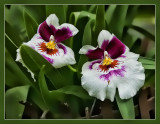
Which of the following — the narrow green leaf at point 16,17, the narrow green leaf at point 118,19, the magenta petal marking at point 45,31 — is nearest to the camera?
the magenta petal marking at point 45,31

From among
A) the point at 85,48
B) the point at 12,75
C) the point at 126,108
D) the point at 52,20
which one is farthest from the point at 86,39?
the point at 12,75

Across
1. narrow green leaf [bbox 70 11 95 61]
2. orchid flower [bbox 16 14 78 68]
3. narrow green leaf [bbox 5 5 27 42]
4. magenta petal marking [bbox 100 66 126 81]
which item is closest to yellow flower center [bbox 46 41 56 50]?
orchid flower [bbox 16 14 78 68]

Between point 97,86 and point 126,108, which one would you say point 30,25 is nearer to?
point 97,86

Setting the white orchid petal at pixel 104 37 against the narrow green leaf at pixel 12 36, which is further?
the narrow green leaf at pixel 12 36

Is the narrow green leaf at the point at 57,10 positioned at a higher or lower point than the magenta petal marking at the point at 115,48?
higher

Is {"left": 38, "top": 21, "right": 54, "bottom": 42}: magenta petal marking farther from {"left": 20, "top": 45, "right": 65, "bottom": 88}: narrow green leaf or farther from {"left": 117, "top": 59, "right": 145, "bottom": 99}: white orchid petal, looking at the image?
{"left": 117, "top": 59, "right": 145, "bottom": 99}: white orchid petal

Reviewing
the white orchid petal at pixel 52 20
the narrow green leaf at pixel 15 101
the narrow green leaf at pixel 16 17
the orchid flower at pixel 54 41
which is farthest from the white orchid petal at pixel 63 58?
the narrow green leaf at pixel 16 17

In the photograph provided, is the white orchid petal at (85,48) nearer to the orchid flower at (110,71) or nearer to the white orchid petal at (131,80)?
the orchid flower at (110,71)
